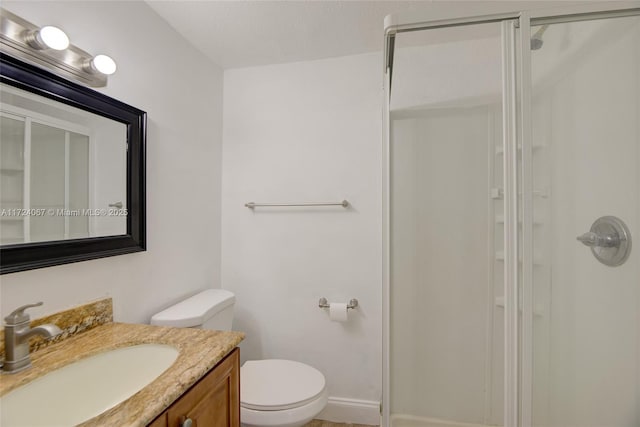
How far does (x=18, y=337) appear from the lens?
0.84m

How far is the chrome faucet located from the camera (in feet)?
2.73

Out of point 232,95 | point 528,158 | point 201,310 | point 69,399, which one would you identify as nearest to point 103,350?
point 69,399

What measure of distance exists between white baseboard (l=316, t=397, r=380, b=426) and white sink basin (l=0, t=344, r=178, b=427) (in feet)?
4.15

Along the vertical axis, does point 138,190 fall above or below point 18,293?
above

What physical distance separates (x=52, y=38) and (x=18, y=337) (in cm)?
91

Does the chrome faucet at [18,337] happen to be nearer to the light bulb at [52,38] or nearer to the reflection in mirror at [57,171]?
the reflection in mirror at [57,171]

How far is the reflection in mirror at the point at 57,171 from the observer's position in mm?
903

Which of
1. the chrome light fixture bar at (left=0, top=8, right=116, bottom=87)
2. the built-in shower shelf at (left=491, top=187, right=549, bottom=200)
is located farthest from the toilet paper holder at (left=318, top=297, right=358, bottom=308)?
the chrome light fixture bar at (left=0, top=8, right=116, bottom=87)

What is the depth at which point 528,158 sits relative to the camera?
896 millimetres

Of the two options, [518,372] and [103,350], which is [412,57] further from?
[103,350]

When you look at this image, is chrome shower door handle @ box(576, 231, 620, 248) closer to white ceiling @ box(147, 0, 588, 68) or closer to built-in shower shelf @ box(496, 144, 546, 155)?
built-in shower shelf @ box(496, 144, 546, 155)

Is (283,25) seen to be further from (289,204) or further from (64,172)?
(64,172)

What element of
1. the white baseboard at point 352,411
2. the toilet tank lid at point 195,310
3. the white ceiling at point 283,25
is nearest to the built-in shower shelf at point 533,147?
the white ceiling at point 283,25

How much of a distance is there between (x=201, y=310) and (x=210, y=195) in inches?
30.4
